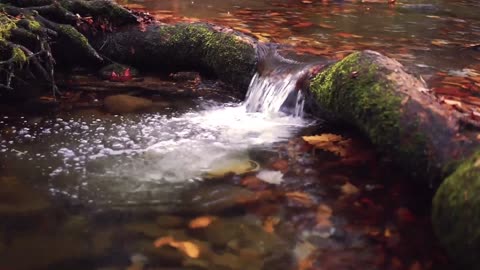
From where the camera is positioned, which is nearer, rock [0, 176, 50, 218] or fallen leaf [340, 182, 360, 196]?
rock [0, 176, 50, 218]

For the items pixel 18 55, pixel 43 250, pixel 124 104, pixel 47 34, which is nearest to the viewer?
pixel 43 250

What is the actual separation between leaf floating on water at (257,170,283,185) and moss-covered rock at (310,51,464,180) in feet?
2.60

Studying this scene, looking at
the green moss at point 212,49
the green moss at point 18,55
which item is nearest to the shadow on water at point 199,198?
the green moss at point 18,55

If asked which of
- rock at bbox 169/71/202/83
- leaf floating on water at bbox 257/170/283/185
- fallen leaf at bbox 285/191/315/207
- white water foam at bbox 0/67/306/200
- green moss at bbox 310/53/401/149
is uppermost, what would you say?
green moss at bbox 310/53/401/149

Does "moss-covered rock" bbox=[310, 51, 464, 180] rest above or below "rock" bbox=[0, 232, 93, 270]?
above

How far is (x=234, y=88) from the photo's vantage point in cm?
596

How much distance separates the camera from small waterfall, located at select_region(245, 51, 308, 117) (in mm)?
5156

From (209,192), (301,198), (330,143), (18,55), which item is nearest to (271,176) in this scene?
(301,198)

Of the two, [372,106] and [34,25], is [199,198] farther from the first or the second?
[34,25]

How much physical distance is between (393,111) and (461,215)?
118cm

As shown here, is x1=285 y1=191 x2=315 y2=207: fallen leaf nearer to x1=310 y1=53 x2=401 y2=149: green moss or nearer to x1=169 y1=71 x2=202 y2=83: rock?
x1=310 y1=53 x2=401 y2=149: green moss

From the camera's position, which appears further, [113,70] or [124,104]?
[113,70]

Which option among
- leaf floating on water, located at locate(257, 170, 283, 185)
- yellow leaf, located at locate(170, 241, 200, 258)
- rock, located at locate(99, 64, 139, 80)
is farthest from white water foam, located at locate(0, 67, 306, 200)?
rock, located at locate(99, 64, 139, 80)

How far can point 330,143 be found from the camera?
4.33 metres
